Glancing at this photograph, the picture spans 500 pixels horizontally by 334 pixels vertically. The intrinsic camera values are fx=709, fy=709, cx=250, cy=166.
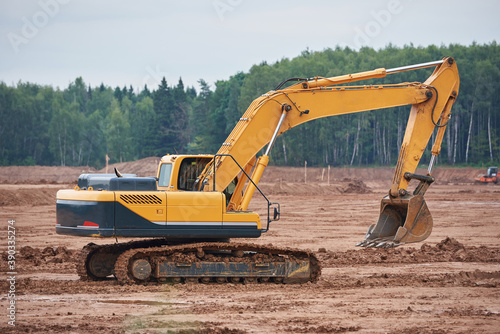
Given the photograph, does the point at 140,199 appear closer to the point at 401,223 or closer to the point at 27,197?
the point at 401,223

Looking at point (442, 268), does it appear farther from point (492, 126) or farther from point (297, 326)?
point (492, 126)

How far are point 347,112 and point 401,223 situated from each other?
3.09 metres

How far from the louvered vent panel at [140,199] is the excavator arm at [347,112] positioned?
107 cm

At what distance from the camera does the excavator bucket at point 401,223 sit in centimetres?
1545

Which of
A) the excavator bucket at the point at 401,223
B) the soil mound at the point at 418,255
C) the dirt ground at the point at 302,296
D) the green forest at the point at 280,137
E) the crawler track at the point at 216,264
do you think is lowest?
the soil mound at the point at 418,255

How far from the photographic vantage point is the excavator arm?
13.7m

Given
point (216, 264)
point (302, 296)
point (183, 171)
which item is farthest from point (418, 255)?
point (183, 171)

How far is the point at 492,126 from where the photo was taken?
255 feet

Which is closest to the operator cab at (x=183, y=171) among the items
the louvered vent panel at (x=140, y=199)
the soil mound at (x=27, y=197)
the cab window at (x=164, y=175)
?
the cab window at (x=164, y=175)

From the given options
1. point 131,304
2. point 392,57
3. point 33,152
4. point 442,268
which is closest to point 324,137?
point 392,57

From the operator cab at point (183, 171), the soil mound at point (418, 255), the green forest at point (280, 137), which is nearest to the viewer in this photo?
the operator cab at point (183, 171)

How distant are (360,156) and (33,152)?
142 ft

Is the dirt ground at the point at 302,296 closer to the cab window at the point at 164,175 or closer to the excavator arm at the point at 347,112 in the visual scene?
the excavator arm at the point at 347,112

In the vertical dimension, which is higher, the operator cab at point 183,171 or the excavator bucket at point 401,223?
the operator cab at point 183,171
